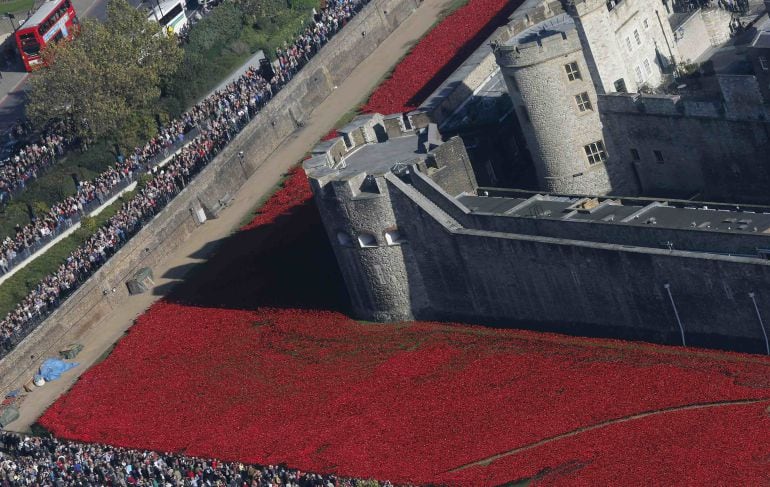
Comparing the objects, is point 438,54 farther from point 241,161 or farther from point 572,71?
point 572,71

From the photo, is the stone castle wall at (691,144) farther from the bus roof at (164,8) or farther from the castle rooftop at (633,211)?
the bus roof at (164,8)

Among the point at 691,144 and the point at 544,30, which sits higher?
the point at 544,30

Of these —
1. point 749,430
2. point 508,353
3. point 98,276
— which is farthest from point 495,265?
point 98,276

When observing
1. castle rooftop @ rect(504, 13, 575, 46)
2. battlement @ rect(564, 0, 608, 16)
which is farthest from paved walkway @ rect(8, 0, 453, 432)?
battlement @ rect(564, 0, 608, 16)

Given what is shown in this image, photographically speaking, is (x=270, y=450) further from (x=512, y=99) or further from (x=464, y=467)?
(x=512, y=99)

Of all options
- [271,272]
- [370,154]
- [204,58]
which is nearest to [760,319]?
[370,154]

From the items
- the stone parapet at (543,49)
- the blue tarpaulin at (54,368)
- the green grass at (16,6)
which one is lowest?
the blue tarpaulin at (54,368)

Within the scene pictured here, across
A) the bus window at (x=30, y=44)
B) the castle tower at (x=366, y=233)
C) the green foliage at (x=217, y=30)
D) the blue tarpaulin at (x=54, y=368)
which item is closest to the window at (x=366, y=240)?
the castle tower at (x=366, y=233)
